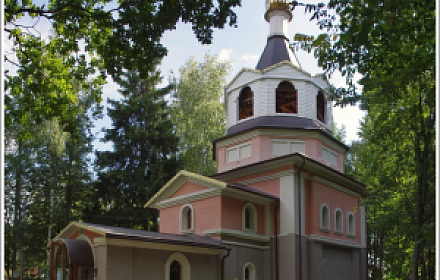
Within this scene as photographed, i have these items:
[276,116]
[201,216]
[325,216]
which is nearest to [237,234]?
[201,216]

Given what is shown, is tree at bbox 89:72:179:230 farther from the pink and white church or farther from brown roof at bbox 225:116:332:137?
brown roof at bbox 225:116:332:137

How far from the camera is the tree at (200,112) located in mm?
26906

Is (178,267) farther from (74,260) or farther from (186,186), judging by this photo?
(186,186)

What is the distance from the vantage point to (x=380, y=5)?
725cm

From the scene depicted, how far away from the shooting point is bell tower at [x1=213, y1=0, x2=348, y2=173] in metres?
16.9

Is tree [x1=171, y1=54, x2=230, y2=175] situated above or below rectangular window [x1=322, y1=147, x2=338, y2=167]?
above

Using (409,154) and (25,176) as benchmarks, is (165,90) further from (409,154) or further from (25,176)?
(409,154)

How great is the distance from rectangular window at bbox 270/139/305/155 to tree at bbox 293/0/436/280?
2.65m

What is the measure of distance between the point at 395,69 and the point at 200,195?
28.6ft

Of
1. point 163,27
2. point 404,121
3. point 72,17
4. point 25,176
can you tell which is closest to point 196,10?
point 163,27

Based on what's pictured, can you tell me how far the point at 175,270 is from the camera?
525 inches

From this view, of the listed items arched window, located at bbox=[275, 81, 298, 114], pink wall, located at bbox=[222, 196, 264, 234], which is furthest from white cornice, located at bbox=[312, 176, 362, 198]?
arched window, located at bbox=[275, 81, 298, 114]

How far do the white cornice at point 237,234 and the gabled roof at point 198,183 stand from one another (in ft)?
4.33

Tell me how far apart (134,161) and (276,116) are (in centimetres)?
1212
